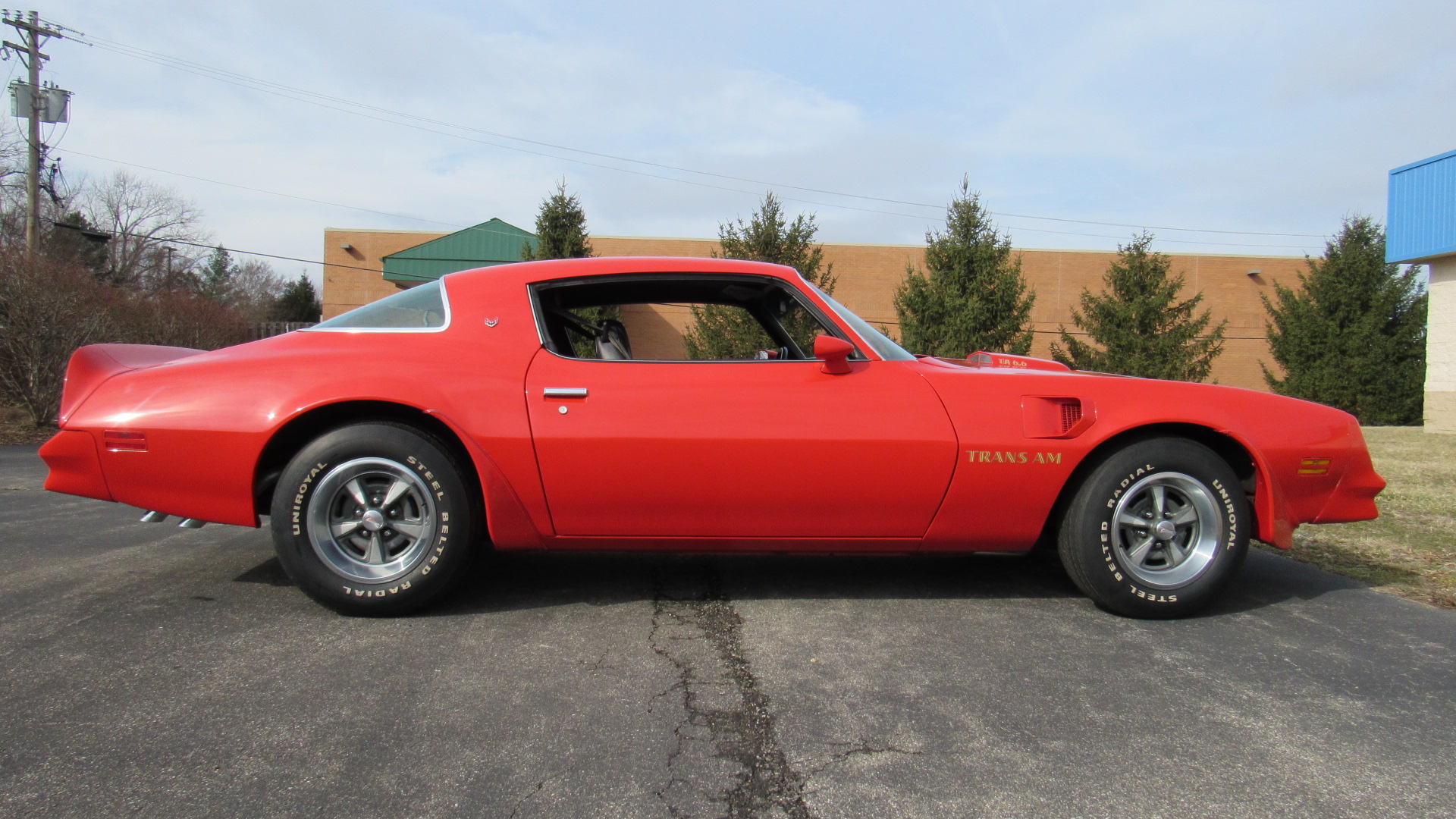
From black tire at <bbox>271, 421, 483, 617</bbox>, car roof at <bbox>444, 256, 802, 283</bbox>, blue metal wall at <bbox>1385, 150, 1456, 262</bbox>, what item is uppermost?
blue metal wall at <bbox>1385, 150, 1456, 262</bbox>

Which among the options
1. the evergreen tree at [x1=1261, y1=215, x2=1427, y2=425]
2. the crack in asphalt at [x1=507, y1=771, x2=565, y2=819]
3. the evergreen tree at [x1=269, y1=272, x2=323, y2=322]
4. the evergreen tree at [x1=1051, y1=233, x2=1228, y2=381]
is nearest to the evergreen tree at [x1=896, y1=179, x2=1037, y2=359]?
the evergreen tree at [x1=1051, y1=233, x2=1228, y2=381]

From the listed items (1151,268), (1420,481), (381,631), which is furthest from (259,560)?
(1151,268)

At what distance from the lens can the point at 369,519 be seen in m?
2.98

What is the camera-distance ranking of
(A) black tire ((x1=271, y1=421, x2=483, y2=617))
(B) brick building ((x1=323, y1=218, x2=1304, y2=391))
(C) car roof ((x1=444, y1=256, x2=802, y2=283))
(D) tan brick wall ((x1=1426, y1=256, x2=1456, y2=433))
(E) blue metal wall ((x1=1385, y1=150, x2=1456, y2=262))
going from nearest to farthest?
(A) black tire ((x1=271, y1=421, x2=483, y2=617))
(C) car roof ((x1=444, y1=256, x2=802, y2=283))
(E) blue metal wall ((x1=1385, y1=150, x2=1456, y2=262))
(D) tan brick wall ((x1=1426, y1=256, x2=1456, y2=433))
(B) brick building ((x1=323, y1=218, x2=1304, y2=391))

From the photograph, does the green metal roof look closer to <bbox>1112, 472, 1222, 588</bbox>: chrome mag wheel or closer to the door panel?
the door panel

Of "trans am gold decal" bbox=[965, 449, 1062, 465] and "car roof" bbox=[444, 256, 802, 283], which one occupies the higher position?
"car roof" bbox=[444, 256, 802, 283]

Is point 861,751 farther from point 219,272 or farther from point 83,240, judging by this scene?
point 219,272

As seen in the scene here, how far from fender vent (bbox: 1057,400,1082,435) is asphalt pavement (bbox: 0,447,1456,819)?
2.40 ft

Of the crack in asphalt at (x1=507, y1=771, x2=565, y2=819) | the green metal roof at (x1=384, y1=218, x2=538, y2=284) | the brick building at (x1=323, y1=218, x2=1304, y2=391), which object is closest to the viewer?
the crack in asphalt at (x1=507, y1=771, x2=565, y2=819)

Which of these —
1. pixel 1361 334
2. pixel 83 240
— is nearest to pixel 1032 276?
pixel 1361 334

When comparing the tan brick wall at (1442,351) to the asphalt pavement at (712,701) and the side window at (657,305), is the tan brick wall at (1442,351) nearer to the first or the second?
the asphalt pavement at (712,701)

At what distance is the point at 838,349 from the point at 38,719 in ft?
8.41

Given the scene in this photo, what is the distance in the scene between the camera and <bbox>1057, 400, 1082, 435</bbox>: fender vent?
308 centimetres

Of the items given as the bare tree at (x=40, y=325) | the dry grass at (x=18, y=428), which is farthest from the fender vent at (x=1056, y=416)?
the dry grass at (x=18, y=428)
